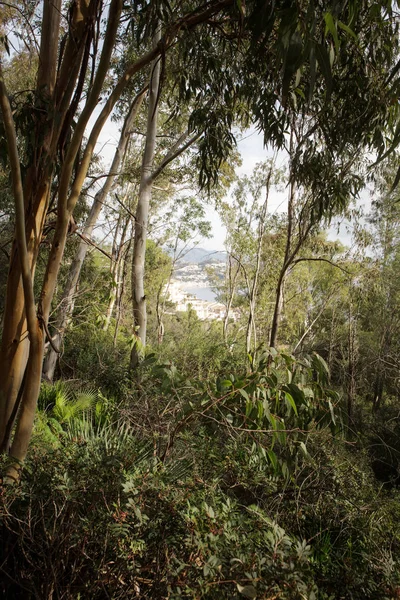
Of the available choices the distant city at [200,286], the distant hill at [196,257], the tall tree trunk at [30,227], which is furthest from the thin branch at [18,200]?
the distant city at [200,286]

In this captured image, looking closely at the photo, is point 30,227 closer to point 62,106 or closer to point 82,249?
point 62,106

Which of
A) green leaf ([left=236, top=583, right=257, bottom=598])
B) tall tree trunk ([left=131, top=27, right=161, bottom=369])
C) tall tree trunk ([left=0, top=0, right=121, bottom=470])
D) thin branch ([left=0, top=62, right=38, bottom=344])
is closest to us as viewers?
green leaf ([left=236, top=583, right=257, bottom=598])

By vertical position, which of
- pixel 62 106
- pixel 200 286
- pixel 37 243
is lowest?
pixel 200 286

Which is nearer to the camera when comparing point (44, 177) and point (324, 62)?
point (324, 62)

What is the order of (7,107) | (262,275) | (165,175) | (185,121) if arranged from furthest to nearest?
(262,275) < (165,175) < (185,121) < (7,107)

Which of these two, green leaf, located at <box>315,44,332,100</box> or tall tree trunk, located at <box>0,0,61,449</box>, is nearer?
green leaf, located at <box>315,44,332,100</box>

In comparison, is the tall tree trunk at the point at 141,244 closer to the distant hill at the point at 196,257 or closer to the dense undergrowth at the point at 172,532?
the dense undergrowth at the point at 172,532

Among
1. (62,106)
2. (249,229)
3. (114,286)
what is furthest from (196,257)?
(62,106)

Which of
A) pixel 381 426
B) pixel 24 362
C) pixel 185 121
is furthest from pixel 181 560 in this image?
pixel 185 121

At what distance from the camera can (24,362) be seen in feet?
6.78

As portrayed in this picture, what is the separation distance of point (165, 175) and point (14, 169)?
23.9 feet

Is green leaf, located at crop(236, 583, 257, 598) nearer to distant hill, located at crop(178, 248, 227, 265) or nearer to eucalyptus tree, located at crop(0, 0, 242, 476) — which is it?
eucalyptus tree, located at crop(0, 0, 242, 476)

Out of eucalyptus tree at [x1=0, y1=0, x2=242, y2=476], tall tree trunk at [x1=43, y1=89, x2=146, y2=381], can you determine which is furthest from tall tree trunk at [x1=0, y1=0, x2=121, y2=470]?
tall tree trunk at [x1=43, y1=89, x2=146, y2=381]

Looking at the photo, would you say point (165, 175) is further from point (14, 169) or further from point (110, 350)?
point (14, 169)
